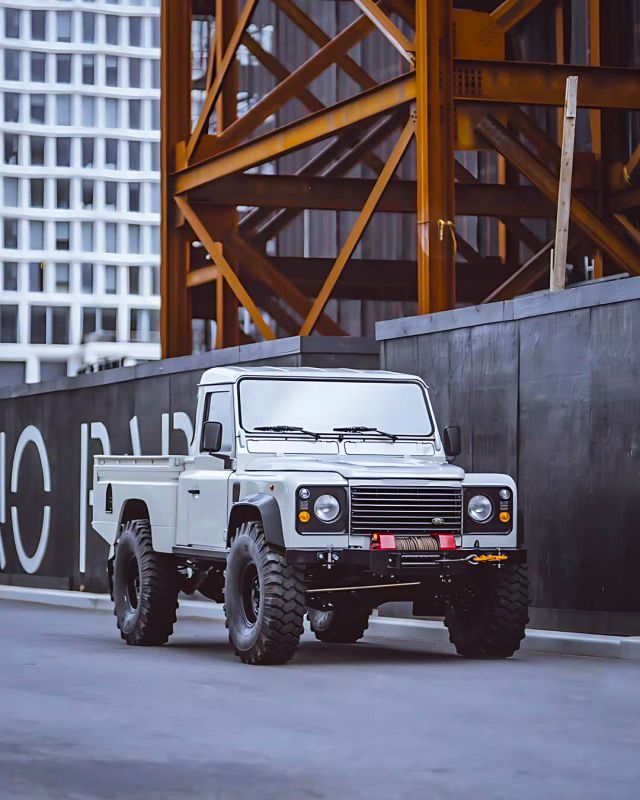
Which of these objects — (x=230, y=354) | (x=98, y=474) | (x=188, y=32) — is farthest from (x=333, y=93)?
(x=98, y=474)

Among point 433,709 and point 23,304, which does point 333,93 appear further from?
point 23,304

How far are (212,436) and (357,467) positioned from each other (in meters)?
1.31

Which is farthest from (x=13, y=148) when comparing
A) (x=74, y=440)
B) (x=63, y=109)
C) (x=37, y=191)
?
(x=74, y=440)

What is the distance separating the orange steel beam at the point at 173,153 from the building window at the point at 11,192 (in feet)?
294

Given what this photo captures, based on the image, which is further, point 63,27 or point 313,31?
point 63,27

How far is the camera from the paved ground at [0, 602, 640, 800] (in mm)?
7680

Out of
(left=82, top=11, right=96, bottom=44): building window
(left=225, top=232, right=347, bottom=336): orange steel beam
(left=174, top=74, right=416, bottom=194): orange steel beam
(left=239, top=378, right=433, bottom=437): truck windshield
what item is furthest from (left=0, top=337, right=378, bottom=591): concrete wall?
(left=82, top=11, right=96, bottom=44): building window

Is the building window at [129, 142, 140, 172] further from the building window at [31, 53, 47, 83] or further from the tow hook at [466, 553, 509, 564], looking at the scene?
the tow hook at [466, 553, 509, 564]

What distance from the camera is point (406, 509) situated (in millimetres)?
13789

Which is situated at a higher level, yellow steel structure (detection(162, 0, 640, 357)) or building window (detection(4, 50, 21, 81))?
building window (detection(4, 50, 21, 81))

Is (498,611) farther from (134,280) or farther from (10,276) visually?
(134,280)

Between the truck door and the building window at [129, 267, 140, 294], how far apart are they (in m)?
101

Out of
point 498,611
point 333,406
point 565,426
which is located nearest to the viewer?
point 498,611

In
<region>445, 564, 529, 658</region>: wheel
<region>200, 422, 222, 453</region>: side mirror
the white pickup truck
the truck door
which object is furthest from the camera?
the truck door
